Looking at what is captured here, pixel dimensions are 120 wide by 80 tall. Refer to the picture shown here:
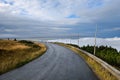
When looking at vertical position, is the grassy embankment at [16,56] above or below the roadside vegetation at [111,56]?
below

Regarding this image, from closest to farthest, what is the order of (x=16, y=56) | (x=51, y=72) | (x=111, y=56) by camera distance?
1. (x=51, y=72)
2. (x=111, y=56)
3. (x=16, y=56)

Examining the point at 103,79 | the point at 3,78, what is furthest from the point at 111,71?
the point at 3,78

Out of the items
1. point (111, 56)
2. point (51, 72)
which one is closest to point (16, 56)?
point (111, 56)

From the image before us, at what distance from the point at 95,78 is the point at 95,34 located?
22045 mm

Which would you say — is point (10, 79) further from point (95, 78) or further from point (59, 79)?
point (95, 78)

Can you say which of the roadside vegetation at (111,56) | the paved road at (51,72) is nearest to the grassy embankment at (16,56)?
the paved road at (51,72)

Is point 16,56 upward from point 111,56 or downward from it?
downward

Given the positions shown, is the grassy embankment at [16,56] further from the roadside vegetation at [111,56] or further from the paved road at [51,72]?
the roadside vegetation at [111,56]

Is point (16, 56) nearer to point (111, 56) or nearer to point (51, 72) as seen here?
point (111, 56)

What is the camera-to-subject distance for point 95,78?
13.9 metres

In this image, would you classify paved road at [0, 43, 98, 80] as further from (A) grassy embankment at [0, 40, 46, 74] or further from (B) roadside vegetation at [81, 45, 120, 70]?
(B) roadside vegetation at [81, 45, 120, 70]

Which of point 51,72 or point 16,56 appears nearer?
point 51,72

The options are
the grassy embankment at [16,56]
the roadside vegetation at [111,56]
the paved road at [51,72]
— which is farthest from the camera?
the roadside vegetation at [111,56]

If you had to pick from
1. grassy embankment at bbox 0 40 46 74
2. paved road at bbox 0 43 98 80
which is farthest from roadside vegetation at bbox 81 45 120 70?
grassy embankment at bbox 0 40 46 74
